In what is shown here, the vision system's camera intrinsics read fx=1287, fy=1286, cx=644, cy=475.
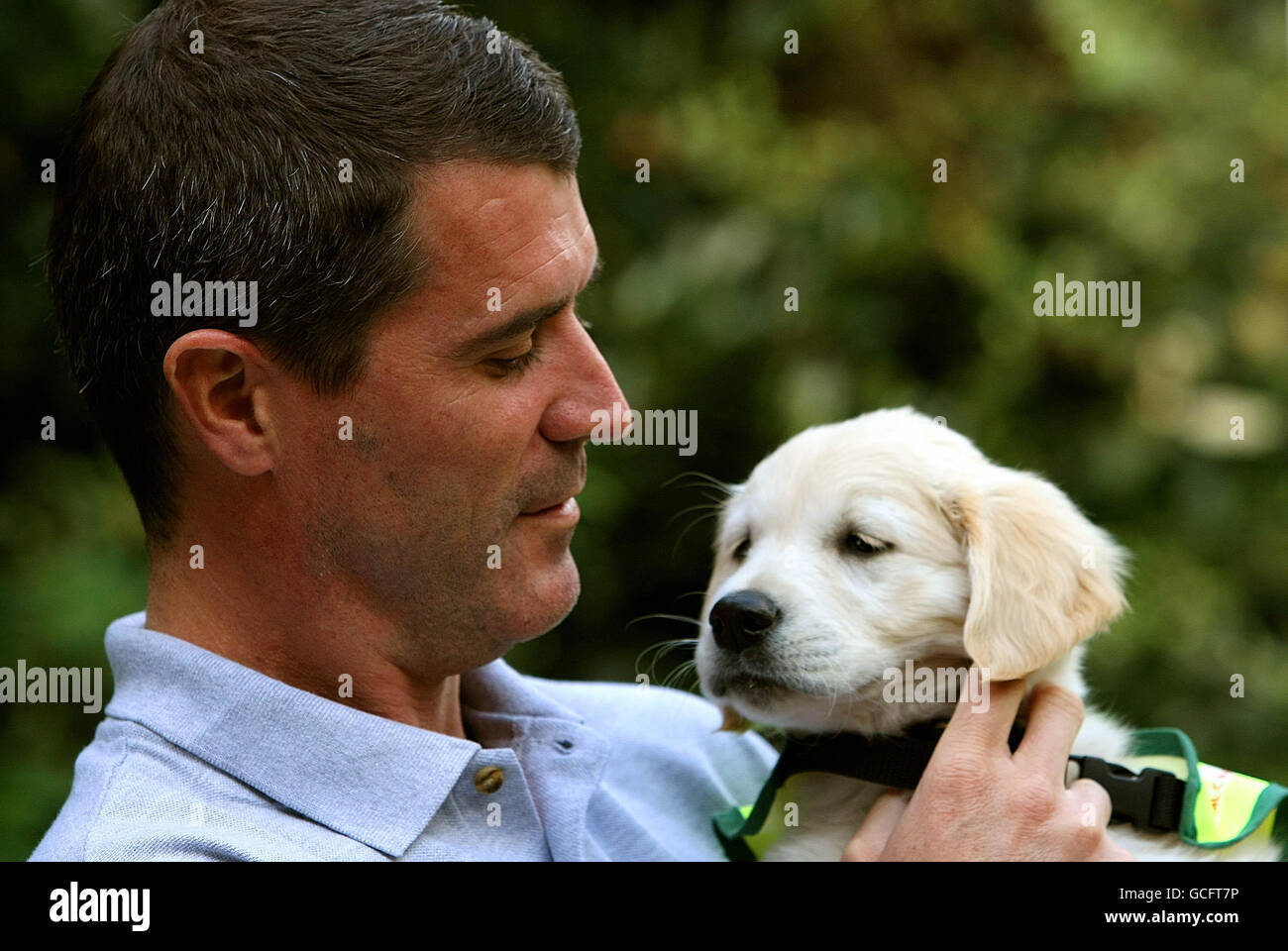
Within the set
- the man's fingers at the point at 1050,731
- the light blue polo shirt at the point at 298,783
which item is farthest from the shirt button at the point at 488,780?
the man's fingers at the point at 1050,731

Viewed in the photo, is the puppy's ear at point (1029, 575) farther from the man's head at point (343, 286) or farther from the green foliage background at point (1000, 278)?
the green foliage background at point (1000, 278)

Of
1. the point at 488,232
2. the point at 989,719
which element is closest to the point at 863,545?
the point at 989,719

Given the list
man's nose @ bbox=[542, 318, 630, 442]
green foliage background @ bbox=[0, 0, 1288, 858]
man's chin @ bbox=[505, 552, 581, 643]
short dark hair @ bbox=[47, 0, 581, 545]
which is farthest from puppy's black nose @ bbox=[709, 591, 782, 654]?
green foliage background @ bbox=[0, 0, 1288, 858]

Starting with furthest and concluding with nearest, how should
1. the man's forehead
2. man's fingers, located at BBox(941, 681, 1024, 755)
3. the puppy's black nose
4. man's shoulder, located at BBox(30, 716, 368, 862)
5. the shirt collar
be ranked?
the puppy's black nose
man's fingers, located at BBox(941, 681, 1024, 755)
the man's forehead
the shirt collar
man's shoulder, located at BBox(30, 716, 368, 862)

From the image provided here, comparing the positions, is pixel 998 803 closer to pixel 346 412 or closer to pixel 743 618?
pixel 743 618

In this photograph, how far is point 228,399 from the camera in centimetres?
214

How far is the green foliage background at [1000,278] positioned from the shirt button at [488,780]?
2.19m

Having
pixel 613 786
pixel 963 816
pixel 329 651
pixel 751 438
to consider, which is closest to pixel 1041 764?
pixel 963 816

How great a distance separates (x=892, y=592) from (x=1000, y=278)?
2.22 meters

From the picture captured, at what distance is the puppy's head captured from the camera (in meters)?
2.41

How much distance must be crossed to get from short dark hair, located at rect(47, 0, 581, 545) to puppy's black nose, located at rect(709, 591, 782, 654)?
2.76 feet

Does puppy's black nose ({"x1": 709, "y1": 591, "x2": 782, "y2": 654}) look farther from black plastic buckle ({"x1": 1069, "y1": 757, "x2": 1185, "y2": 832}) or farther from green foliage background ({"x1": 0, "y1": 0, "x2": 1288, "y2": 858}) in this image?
green foliage background ({"x1": 0, "y1": 0, "x2": 1288, "y2": 858})
